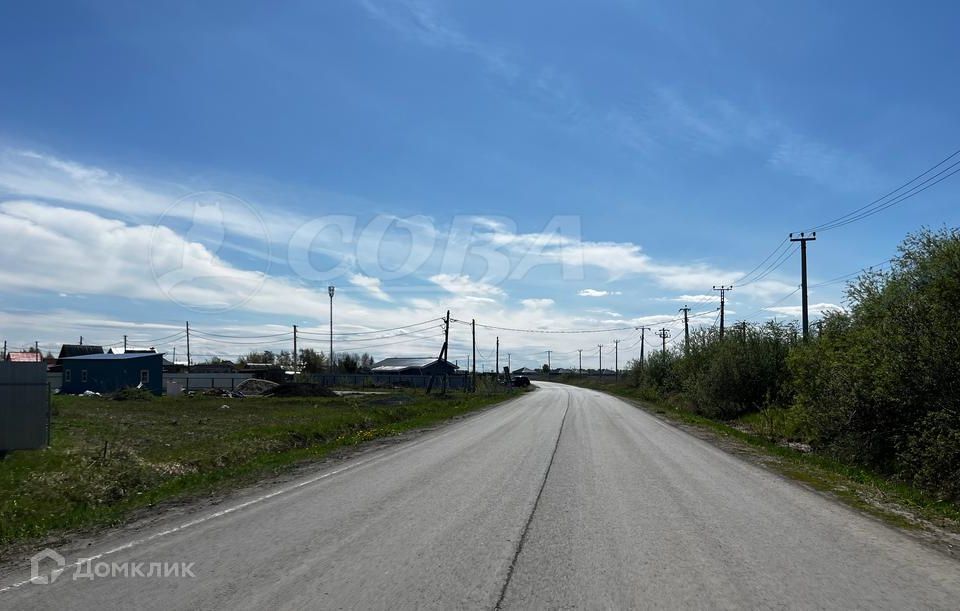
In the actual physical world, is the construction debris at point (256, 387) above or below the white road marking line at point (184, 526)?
below

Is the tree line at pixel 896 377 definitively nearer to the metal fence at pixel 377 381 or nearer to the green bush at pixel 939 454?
the green bush at pixel 939 454

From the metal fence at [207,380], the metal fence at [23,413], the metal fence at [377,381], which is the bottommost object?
the metal fence at [377,381]

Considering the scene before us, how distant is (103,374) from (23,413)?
51.6 metres

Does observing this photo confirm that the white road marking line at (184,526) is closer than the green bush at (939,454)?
Yes

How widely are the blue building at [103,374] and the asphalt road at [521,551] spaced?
57.0m

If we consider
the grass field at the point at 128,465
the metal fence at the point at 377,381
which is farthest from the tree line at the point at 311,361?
the grass field at the point at 128,465

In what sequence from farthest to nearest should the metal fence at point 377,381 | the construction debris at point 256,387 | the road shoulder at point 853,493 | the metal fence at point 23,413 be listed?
1. the metal fence at point 377,381
2. the construction debris at point 256,387
3. the metal fence at point 23,413
4. the road shoulder at point 853,493

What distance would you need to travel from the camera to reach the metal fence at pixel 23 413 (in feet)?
53.9

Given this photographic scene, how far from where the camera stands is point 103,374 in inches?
2472

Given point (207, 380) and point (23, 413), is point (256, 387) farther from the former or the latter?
point (23, 413)

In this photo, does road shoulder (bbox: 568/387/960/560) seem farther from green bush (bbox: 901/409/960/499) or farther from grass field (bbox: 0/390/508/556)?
grass field (bbox: 0/390/508/556)

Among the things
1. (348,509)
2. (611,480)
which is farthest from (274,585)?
(611,480)

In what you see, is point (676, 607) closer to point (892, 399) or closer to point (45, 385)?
point (892, 399)

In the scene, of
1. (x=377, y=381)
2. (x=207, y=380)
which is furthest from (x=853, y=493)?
(x=377, y=381)
